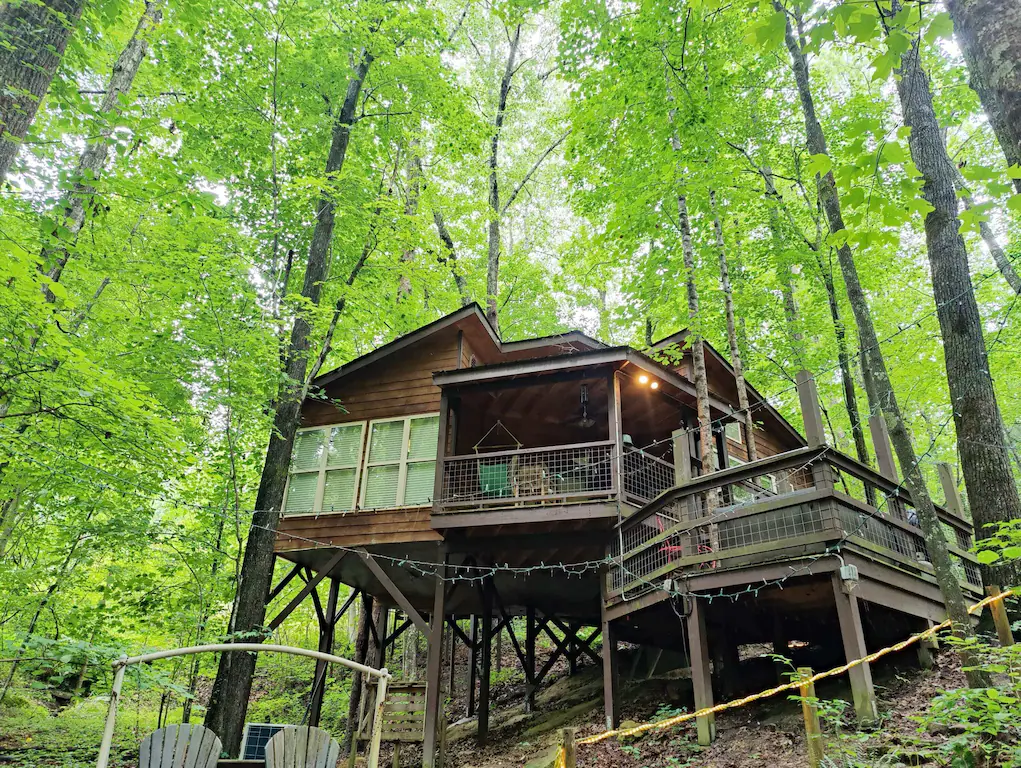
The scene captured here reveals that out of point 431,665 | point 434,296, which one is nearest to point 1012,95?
point 431,665

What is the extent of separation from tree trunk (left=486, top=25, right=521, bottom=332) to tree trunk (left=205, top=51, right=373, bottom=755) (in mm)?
5688

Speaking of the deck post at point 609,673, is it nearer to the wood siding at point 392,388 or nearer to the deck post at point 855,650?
the deck post at point 855,650

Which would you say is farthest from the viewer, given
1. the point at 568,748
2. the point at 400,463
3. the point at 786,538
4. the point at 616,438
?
the point at 400,463

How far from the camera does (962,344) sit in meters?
6.63

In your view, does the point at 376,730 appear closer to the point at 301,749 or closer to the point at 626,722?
the point at 301,749

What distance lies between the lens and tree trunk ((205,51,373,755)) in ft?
31.6

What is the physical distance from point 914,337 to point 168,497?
62.8 feet

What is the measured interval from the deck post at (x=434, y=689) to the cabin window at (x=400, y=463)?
1.68m

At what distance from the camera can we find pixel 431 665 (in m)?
10.5

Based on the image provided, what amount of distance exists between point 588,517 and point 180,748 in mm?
7172

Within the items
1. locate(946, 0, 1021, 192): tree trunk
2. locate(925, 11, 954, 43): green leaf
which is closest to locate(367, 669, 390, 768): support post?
locate(946, 0, 1021, 192): tree trunk

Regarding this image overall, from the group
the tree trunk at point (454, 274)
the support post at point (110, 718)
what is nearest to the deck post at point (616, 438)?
the support post at point (110, 718)

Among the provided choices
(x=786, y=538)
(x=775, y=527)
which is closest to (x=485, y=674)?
(x=775, y=527)

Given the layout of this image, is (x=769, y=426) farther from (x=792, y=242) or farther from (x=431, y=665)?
(x=431, y=665)
